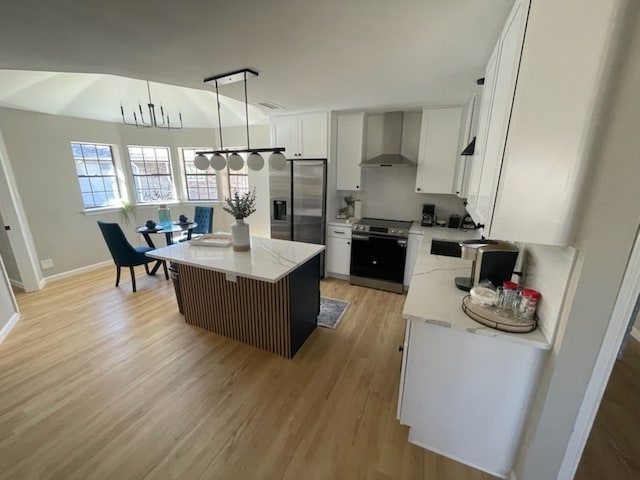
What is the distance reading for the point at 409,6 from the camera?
4.18ft

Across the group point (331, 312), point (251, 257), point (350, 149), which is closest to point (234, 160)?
point (251, 257)

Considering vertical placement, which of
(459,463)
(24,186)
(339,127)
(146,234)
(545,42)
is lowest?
(459,463)

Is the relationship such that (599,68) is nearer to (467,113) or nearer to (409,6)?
Result: (409,6)

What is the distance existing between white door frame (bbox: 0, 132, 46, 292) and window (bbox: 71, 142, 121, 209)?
2.66ft

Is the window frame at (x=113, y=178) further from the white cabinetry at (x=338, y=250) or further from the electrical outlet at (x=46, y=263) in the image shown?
the white cabinetry at (x=338, y=250)

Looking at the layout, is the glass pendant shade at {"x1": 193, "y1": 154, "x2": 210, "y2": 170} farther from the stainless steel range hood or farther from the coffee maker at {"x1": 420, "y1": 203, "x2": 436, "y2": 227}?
the coffee maker at {"x1": 420, "y1": 203, "x2": 436, "y2": 227}

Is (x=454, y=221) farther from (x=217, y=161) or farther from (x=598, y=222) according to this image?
(x=217, y=161)

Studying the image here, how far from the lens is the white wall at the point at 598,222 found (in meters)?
0.85

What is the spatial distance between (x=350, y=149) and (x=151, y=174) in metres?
4.05

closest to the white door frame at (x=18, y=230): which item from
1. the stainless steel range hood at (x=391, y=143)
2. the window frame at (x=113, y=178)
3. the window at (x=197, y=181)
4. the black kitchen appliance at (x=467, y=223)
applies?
the window frame at (x=113, y=178)

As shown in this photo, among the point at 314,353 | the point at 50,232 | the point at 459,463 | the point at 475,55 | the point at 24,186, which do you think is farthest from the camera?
the point at 50,232

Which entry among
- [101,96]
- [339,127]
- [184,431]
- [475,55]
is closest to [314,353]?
[184,431]

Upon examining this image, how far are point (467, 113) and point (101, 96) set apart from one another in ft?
17.4

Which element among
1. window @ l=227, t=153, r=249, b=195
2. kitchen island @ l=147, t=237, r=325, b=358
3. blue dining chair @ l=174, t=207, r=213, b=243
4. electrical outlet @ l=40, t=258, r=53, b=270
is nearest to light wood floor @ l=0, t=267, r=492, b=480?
kitchen island @ l=147, t=237, r=325, b=358
